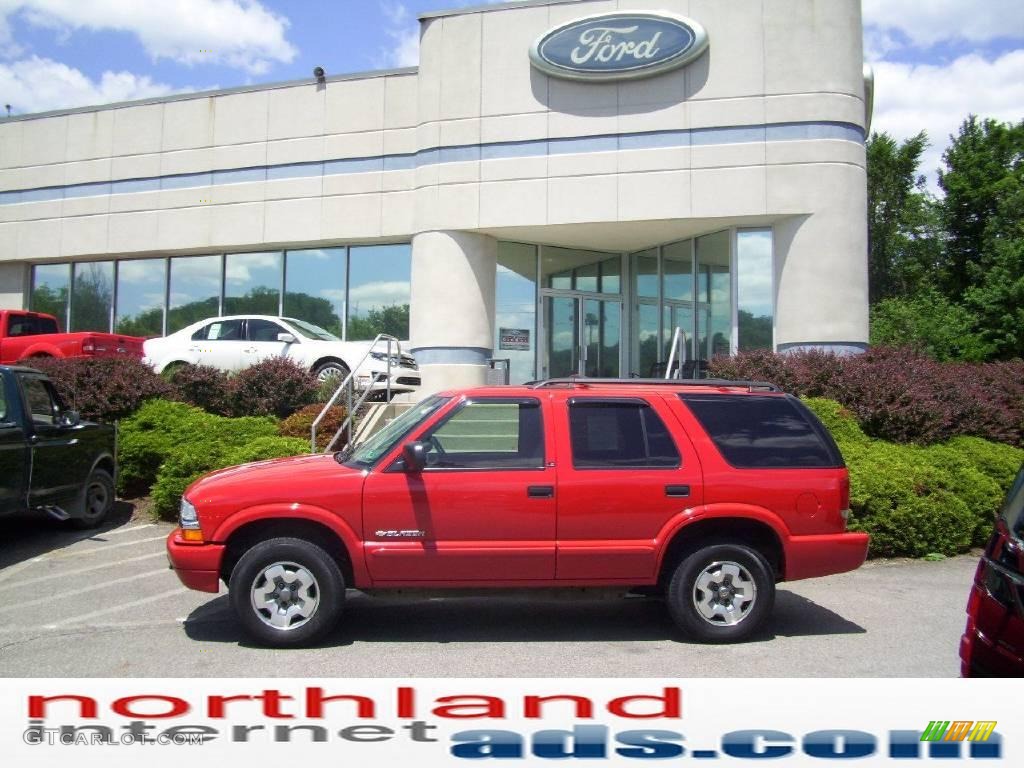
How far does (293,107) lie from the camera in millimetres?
18453

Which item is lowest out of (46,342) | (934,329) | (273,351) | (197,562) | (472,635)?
(472,635)

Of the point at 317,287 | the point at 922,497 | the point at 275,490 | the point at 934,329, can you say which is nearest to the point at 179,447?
the point at 275,490

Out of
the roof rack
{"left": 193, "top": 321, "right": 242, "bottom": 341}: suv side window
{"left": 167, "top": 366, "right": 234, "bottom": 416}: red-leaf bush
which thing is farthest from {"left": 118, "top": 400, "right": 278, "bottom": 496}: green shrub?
the roof rack

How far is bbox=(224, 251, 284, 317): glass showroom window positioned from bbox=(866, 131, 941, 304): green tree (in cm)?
2316

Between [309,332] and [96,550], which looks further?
[309,332]

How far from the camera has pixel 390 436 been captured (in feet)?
20.4

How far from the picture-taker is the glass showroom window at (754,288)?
15.5m

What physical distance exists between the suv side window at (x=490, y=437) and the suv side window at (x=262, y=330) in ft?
30.6

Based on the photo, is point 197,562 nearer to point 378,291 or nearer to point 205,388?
point 205,388

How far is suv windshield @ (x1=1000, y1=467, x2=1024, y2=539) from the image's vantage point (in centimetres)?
347

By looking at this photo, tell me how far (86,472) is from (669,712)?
879 centimetres

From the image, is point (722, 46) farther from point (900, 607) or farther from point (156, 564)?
point (156, 564)

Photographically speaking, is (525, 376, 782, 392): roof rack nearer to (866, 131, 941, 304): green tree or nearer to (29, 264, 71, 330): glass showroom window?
(29, 264, 71, 330): glass showroom window

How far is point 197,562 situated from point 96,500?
5.13 m
